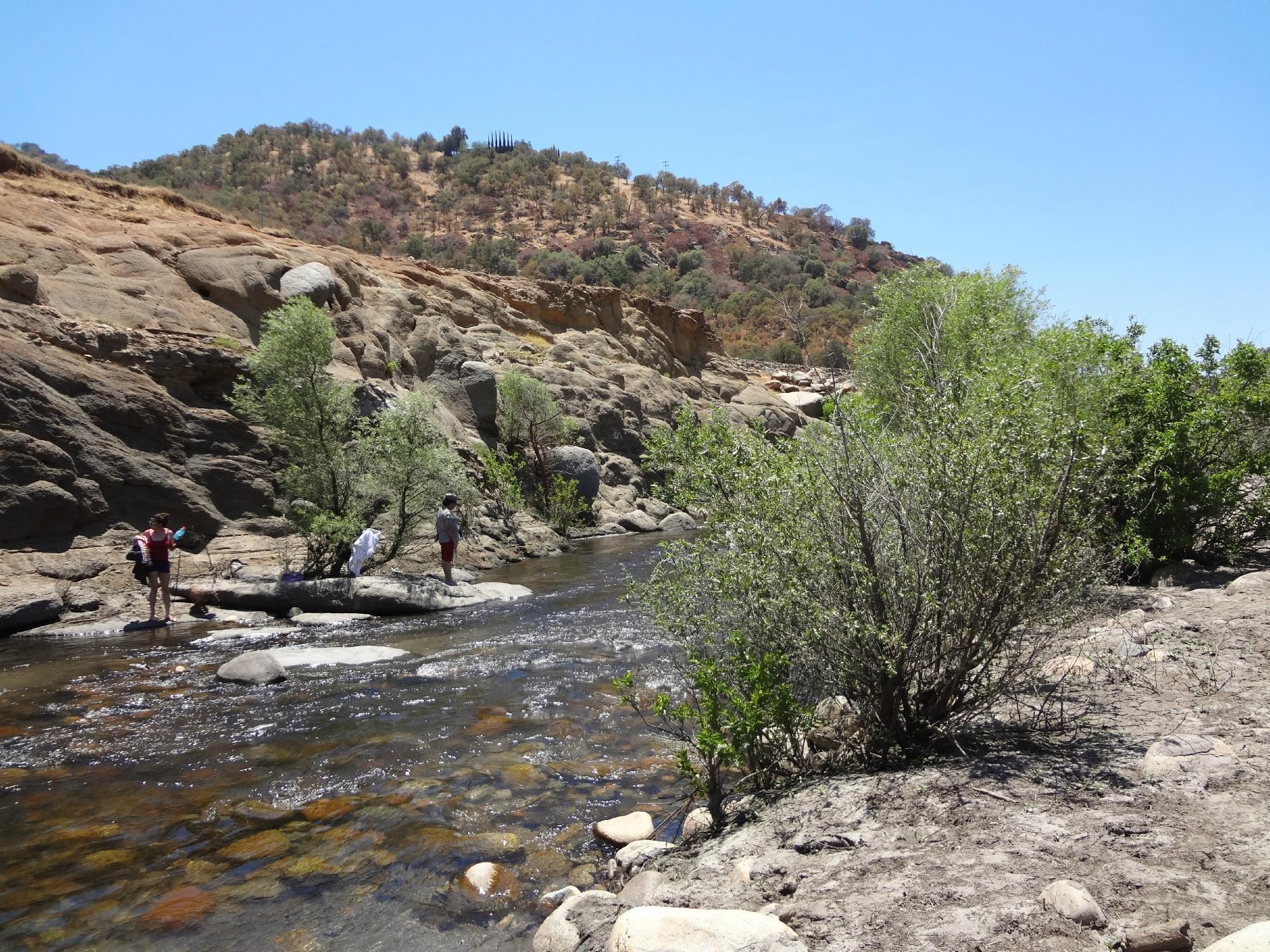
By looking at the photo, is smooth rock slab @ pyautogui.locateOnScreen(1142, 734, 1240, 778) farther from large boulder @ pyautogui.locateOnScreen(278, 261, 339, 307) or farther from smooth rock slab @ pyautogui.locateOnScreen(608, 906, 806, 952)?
large boulder @ pyautogui.locateOnScreen(278, 261, 339, 307)

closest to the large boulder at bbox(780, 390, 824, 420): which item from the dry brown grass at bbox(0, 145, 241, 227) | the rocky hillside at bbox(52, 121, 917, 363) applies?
the rocky hillside at bbox(52, 121, 917, 363)

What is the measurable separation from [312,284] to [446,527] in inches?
435

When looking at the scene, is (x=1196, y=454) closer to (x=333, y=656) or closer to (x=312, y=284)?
(x=333, y=656)

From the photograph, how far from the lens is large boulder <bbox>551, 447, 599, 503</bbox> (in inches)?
1005

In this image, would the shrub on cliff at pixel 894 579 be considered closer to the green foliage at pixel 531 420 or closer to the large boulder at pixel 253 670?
the large boulder at pixel 253 670

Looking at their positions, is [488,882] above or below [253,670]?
below

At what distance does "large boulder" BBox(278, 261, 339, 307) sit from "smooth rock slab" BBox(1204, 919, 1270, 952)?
22.4m

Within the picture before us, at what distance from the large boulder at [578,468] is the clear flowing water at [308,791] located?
49.0ft

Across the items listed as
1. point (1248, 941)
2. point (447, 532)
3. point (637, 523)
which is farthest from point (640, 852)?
point (637, 523)

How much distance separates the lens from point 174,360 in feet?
54.2

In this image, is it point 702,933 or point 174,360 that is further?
point 174,360

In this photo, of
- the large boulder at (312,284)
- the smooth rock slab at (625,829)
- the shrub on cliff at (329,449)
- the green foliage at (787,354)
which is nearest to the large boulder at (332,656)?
the shrub on cliff at (329,449)

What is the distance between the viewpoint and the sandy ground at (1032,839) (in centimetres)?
298

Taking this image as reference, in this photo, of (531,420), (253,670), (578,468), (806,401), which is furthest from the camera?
(806,401)
